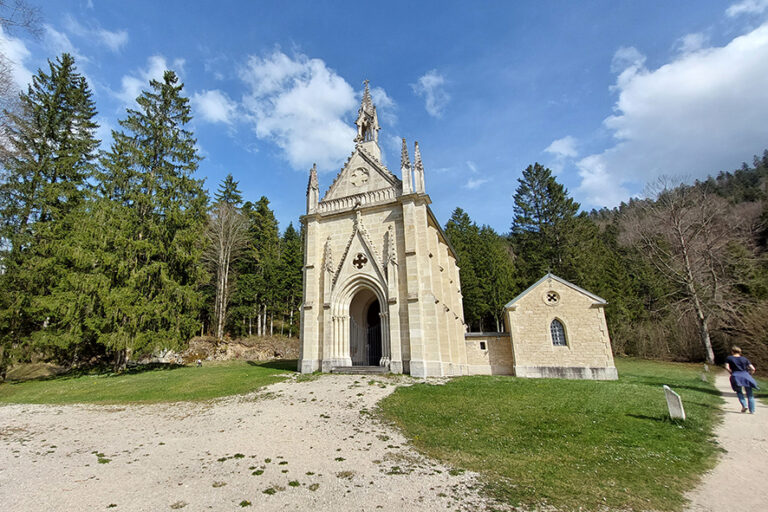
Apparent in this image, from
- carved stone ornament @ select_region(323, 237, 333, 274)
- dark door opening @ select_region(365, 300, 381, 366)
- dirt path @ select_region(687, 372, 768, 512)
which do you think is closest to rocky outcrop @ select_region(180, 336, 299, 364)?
dark door opening @ select_region(365, 300, 381, 366)

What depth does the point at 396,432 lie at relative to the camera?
266 inches

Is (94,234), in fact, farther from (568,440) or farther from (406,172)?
(568,440)

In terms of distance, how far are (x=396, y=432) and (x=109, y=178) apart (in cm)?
2165

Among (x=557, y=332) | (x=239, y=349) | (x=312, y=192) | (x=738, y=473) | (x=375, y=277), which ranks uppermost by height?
(x=312, y=192)

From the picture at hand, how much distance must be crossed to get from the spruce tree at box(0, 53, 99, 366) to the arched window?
2207cm

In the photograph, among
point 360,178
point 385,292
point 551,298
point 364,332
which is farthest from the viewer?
point 364,332

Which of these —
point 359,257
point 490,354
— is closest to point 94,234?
point 359,257

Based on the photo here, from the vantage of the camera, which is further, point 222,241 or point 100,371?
point 222,241

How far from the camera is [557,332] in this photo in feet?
52.2

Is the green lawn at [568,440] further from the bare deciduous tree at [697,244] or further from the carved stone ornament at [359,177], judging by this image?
the bare deciduous tree at [697,244]

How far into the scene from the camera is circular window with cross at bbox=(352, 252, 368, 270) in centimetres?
1611

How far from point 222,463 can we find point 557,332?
15203mm

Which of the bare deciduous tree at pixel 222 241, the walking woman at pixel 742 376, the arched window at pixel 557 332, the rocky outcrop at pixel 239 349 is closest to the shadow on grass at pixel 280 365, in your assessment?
the rocky outcrop at pixel 239 349

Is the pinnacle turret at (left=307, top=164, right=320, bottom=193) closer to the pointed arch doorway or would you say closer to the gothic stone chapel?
the gothic stone chapel
